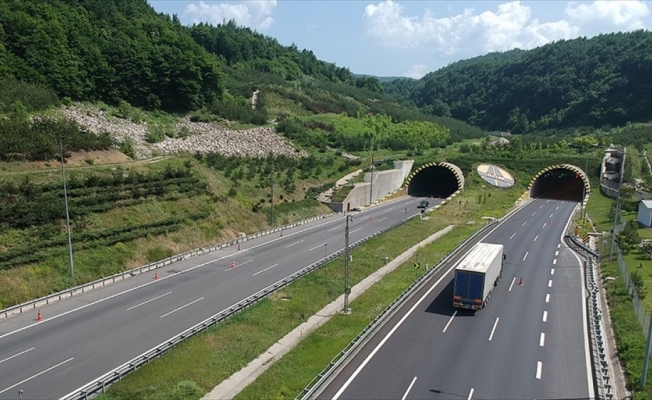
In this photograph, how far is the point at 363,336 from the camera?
1072 inches

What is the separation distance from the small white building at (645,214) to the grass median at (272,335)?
923 inches

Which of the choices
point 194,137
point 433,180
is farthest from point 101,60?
point 433,180

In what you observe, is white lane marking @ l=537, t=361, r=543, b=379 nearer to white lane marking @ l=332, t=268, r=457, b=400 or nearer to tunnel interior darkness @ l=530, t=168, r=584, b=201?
white lane marking @ l=332, t=268, r=457, b=400

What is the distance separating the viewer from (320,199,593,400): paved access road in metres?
22.5

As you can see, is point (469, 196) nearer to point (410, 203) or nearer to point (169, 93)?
point (410, 203)

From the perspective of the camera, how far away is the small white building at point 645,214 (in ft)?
179

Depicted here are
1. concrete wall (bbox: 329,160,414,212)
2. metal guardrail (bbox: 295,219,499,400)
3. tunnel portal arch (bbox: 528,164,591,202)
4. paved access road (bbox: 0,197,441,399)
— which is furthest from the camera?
tunnel portal arch (bbox: 528,164,591,202)

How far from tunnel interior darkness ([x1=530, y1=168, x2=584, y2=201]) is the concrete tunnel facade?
49.4 feet

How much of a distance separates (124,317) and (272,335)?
1011cm

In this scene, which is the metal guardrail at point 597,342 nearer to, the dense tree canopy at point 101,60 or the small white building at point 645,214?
the small white building at point 645,214

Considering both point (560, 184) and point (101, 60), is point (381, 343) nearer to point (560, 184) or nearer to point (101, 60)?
point (101, 60)

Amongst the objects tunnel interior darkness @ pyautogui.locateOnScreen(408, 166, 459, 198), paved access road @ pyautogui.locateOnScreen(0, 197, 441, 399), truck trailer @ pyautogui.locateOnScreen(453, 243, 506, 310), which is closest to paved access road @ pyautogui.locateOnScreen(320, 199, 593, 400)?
truck trailer @ pyautogui.locateOnScreen(453, 243, 506, 310)

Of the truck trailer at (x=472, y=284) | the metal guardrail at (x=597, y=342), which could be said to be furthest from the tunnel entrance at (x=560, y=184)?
the truck trailer at (x=472, y=284)

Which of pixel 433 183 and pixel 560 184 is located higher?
pixel 560 184
